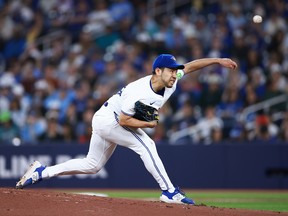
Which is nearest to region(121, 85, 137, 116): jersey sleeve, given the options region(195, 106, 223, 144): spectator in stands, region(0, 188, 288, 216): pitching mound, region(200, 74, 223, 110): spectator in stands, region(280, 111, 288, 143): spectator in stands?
region(0, 188, 288, 216): pitching mound

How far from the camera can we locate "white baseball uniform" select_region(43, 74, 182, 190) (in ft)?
30.0

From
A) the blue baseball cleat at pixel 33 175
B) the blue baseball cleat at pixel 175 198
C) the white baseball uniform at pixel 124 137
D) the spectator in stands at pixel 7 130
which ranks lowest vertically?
the blue baseball cleat at pixel 175 198

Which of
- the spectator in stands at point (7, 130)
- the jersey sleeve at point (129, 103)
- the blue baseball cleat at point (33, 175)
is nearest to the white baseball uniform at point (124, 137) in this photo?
the jersey sleeve at point (129, 103)

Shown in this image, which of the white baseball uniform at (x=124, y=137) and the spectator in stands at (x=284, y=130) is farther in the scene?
the spectator in stands at (x=284, y=130)

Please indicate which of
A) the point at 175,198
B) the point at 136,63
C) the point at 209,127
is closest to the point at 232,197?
the point at 209,127

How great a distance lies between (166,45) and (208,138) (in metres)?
2.83

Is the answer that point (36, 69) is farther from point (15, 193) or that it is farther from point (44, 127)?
point (15, 193)

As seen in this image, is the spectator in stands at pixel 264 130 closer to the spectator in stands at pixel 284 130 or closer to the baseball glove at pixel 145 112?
the spectator in stands at pixel 284 130

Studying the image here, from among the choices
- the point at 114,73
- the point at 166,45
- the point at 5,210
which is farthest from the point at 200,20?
the point at 5,210

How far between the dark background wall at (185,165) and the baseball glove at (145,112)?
6805mm

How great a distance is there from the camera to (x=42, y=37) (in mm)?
19719

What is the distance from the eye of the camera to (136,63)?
17.9 meters

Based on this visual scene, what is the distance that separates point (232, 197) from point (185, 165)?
1.99 m

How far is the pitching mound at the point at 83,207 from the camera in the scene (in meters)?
8.35
